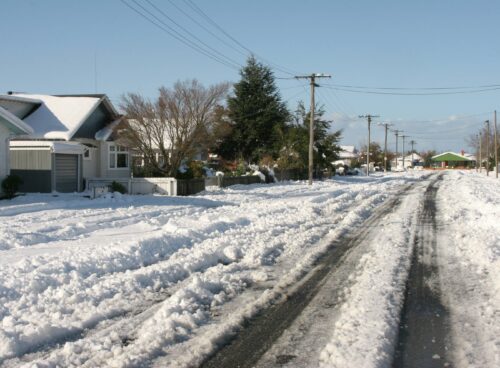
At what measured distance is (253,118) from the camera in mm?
51875

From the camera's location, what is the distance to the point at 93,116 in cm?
3078

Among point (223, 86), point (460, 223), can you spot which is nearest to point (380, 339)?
point (460, 223)

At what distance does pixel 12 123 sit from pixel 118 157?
33.8ft

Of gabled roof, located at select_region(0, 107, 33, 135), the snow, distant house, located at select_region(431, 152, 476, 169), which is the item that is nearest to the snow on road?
gabled roof, located at select_region(0, 107, 33, 135)

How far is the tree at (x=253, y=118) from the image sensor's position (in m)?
51.2

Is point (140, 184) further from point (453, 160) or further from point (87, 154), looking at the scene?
point (453, 160)

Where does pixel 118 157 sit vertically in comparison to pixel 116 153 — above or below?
below

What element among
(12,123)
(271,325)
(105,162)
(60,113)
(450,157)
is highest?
(60,113)

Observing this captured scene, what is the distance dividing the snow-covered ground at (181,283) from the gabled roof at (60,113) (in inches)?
481

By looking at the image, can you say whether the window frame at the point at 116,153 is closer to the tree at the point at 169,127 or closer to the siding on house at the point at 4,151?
the tree at the point at 169,127

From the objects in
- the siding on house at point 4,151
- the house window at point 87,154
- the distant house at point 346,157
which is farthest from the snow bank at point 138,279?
the distant house at point 346,157

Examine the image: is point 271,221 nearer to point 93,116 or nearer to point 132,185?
point 132,185

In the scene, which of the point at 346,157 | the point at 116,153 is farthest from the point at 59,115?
the point at 346,157

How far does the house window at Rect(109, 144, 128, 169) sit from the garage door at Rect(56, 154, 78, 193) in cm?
344
